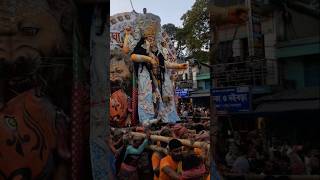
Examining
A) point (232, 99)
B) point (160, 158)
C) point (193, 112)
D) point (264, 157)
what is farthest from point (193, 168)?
point (193, 112)

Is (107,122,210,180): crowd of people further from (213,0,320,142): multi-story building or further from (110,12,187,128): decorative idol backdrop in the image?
(110,12,187,128): decorative idol backdrop

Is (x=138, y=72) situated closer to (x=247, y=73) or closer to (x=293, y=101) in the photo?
(x=247, y=73)

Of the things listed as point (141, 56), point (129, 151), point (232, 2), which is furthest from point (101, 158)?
point (141, 56)

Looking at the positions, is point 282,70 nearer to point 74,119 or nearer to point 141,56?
point 74,119

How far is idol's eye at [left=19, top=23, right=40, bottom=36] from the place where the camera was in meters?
6.07

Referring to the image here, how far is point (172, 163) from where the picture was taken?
6543 mm

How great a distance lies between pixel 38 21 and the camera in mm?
6133

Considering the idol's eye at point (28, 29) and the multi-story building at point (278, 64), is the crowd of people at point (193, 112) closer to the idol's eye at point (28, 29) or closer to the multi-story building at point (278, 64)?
the idol's eye at point (28, 29)

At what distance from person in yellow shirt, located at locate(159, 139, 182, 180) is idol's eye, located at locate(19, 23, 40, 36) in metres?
2.14

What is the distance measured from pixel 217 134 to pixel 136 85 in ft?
39.9

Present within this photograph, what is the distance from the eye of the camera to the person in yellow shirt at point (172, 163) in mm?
6465

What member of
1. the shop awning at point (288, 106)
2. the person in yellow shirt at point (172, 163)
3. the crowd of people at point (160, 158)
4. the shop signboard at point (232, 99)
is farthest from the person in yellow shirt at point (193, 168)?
the shop awning at point (288, 106)

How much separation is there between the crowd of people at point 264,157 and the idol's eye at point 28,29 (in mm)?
2665

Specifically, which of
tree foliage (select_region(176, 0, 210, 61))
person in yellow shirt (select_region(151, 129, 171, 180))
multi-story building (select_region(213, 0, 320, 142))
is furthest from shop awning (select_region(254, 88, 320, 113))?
tree foliage (select_region(176, 0, 210, 61))
